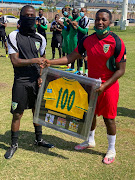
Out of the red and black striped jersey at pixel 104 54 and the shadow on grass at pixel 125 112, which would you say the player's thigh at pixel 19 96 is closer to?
the red and black striped jersey at pixel 104 54

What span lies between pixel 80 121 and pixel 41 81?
834 millimetres

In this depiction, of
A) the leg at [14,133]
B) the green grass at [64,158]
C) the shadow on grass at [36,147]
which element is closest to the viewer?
the green grass at [64,158]

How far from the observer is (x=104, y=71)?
3.81 m

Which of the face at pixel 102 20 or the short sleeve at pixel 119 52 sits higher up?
the face at pixel 102 20

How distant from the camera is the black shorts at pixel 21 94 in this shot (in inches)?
157

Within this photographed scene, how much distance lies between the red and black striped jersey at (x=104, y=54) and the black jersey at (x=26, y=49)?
69 centimetres

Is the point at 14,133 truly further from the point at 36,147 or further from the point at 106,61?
the point at 106,61

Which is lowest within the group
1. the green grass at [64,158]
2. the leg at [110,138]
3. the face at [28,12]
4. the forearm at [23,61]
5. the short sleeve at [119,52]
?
the green grass at [64,158]

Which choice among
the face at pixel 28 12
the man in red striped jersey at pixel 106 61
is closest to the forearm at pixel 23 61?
the man in red striped jersey at pixel 106 61

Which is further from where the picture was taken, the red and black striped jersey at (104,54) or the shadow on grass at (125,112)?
the shadow on grass at (125,112)

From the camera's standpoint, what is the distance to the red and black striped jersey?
11.9 ft

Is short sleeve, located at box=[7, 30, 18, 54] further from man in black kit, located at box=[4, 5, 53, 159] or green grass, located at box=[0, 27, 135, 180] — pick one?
green grass, located at box=[0, 27, 135, 180]

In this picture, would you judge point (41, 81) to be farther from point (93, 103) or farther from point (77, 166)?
point (77, 166)

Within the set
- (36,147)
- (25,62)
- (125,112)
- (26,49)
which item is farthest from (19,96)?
(125,112)
